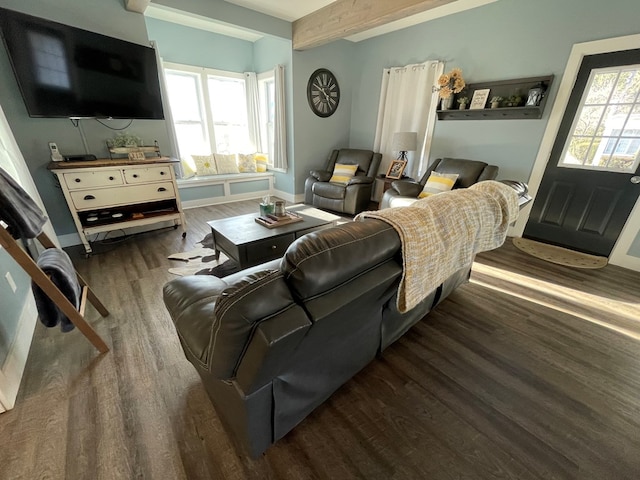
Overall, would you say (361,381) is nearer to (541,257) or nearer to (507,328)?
(507,328)

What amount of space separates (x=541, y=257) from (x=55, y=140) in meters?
5.12

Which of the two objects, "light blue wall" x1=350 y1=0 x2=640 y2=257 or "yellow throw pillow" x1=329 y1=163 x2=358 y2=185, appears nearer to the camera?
"light blue wall" x1=350 y1=0 x2=640 y2=257

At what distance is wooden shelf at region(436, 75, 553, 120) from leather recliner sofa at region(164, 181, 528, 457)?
2.98m

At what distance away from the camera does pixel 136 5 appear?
8.39 ft

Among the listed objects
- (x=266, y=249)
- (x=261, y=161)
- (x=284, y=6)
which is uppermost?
(x=284, y=6)

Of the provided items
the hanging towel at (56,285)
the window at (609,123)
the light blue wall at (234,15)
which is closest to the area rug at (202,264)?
the hanging towel at (56,285)

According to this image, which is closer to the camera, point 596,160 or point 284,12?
point 596,160

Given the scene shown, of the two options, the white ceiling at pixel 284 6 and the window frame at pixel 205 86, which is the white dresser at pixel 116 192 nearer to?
the window frame at pixel 205 86

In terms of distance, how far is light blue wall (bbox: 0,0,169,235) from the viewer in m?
2.30

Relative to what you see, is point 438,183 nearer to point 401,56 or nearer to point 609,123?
point 609,123

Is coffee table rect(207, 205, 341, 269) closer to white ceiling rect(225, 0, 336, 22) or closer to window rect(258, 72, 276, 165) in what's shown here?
white ceiling rect(225, 0, 336, 22)

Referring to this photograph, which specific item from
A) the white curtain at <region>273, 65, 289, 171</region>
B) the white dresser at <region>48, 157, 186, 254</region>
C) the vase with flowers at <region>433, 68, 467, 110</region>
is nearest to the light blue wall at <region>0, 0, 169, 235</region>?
the white dresser at <region>48, 157, 186, 254</region>

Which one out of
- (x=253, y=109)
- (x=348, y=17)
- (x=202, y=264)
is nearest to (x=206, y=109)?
(x=253, y=109)

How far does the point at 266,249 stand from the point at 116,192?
182 cm
